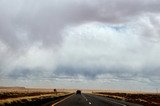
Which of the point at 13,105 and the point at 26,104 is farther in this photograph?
the point at 26,104

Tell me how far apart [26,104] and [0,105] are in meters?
5.69

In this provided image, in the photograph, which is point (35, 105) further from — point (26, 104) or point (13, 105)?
point (13, 105)

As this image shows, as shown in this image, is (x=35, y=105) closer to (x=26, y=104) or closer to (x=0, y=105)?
(x=26, y=104)

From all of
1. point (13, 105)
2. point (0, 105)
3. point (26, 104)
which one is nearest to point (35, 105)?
point (26, 104)

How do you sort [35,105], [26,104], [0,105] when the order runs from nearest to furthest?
1. [0,105]
2. [26,104]
3. [35,105]

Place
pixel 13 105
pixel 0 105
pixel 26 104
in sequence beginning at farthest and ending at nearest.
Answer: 1. pixel 26 104
2. pixel 13 105
3. pixel 0 105

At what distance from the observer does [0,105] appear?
73.2 feet

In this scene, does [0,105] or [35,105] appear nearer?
[0,105]

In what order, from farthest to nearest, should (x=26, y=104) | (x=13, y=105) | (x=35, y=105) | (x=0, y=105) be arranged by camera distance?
(x=35, y=105) → (x=26, y=104) → (x=13, y=105) → (x=0, y=105)

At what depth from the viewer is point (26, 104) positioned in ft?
91.4

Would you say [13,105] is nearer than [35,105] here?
Yes

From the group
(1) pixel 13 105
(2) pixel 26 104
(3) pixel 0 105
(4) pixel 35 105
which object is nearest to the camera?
(3) pixel 0 105

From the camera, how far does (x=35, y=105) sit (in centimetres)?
3145

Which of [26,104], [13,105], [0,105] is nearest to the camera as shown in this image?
A: [0,105]
